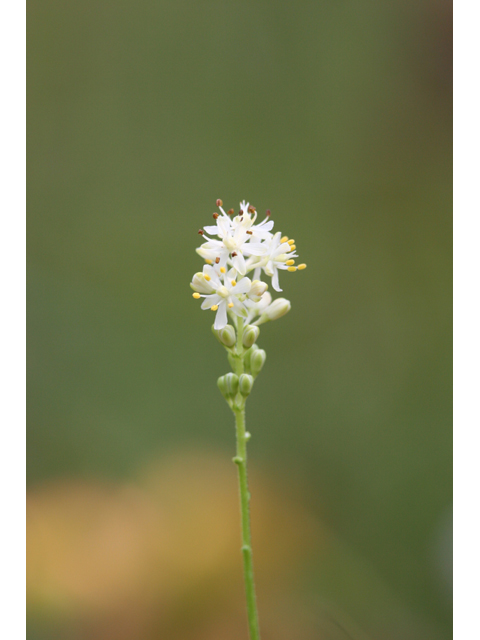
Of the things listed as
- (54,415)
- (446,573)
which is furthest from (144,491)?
(446,573)

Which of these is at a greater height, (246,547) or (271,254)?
(271,254)

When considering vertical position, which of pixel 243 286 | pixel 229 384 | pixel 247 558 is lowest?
pixel 247 558

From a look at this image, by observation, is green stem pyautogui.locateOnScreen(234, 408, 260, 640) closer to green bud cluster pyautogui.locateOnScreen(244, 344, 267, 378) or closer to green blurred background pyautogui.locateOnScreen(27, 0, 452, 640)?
green bud cluster pyautogui.locateOnScreen(244, 344, 267, 378)

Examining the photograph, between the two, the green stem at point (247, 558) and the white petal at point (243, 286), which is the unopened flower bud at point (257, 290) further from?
the green stem at point (247, 558)

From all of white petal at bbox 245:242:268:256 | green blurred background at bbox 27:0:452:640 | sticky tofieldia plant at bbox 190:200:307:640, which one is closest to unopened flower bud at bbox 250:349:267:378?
sticky tofieldia plant at bbox 190:200:307:640

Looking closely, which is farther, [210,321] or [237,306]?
[210,321]

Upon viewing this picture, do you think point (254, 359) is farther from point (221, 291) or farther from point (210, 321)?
point (210, 321)

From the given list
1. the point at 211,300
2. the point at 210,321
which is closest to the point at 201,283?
the point at 211,300
